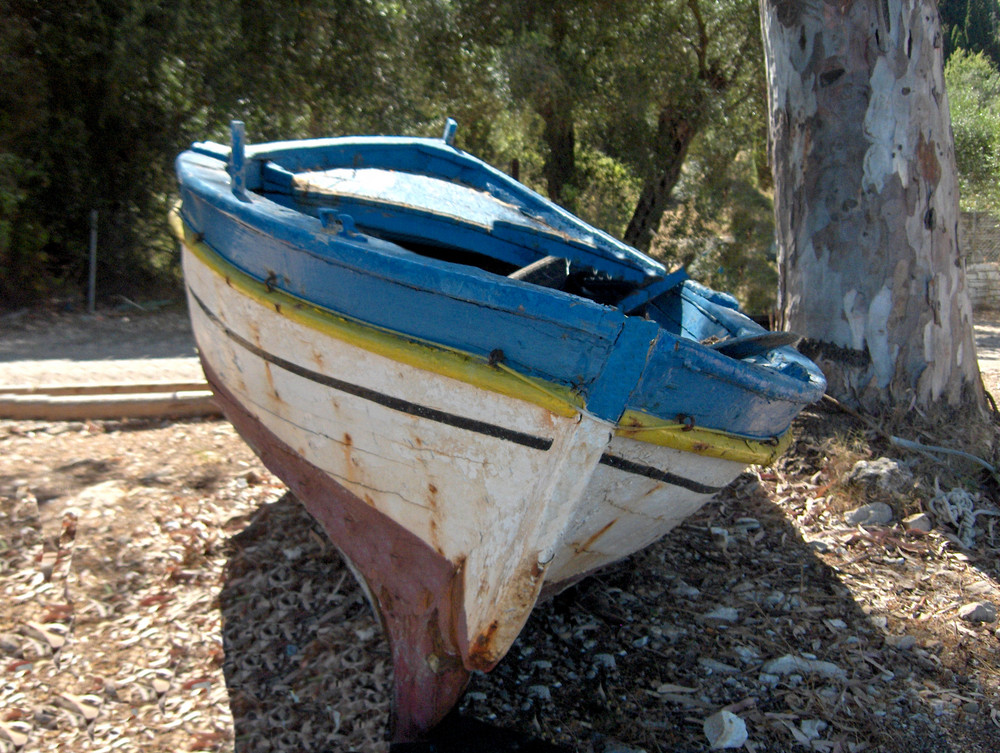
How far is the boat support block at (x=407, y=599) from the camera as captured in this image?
261 cm

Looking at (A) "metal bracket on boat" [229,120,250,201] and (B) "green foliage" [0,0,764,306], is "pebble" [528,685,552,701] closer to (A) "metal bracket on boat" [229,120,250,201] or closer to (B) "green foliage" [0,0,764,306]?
(A) "metal bracket on boat" [229,120,250,201]

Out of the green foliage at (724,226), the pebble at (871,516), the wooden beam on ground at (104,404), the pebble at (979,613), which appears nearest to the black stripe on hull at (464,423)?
the pebble at (979,613)

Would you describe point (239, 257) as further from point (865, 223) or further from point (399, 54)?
point (399, 54)

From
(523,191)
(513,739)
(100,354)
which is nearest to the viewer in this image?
(513,739)

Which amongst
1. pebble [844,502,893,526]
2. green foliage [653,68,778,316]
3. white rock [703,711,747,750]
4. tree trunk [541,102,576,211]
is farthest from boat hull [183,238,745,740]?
green foliage [653,68,778,316]

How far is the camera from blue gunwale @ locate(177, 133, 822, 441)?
211cm

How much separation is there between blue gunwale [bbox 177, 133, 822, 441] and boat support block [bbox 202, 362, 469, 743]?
77 cm

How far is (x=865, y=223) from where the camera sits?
439cm

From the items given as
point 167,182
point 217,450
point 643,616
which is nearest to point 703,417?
point 643,616

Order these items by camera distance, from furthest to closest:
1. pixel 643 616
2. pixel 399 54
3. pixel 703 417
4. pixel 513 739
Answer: pixel 399 54
pixel 643 616
pixel 513 739
pixel 703 417

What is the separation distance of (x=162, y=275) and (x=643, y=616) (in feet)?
23.6

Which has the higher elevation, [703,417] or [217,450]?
[703,417]

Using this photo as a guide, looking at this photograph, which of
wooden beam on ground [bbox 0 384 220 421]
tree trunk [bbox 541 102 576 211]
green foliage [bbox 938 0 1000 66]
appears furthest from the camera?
green foliage [bbox 938 0 1000 66]

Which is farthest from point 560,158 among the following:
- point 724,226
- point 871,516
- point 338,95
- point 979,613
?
point 979,613
